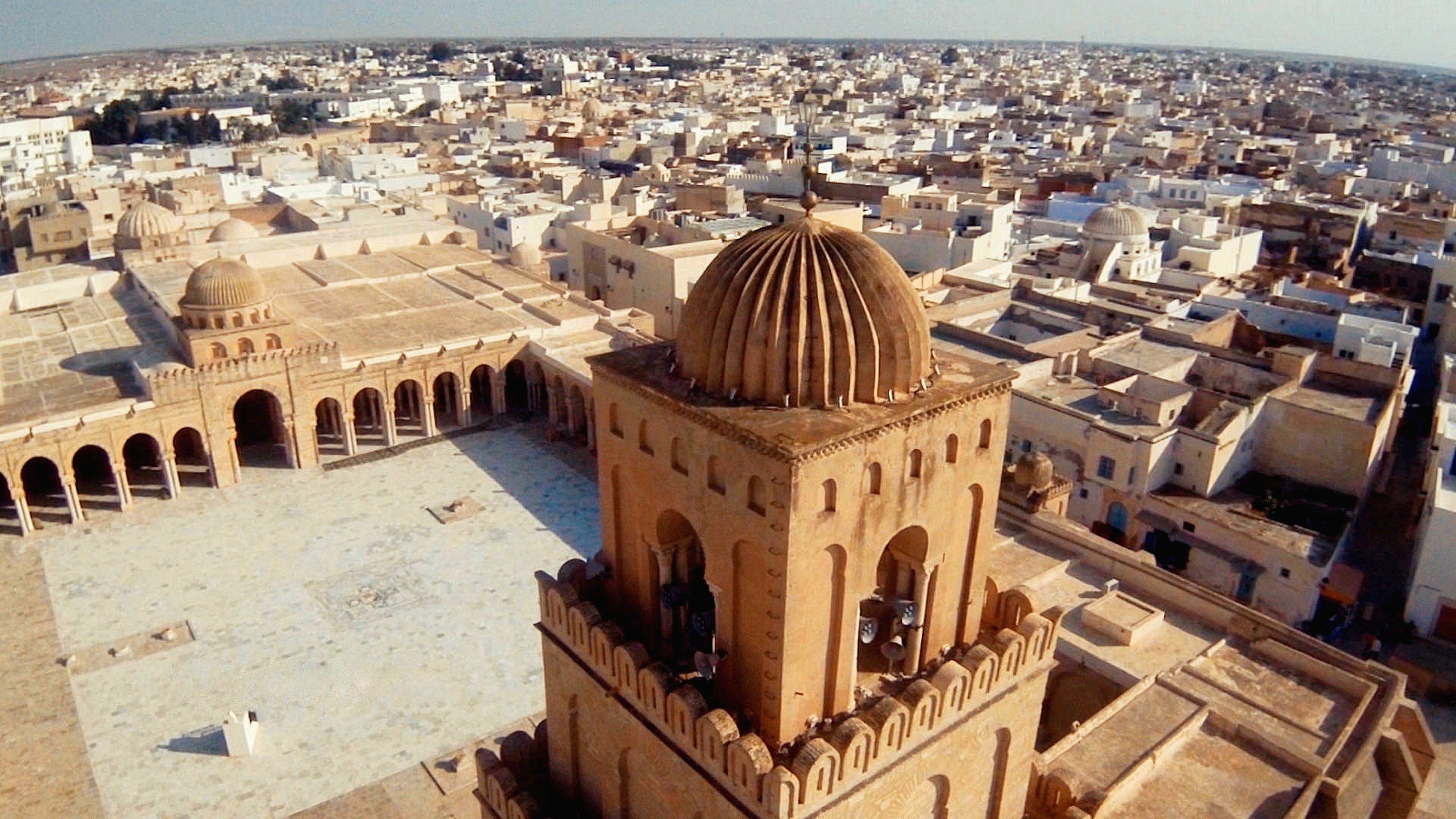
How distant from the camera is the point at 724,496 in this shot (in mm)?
8258

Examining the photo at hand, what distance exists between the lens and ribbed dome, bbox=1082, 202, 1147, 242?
44.1 metres

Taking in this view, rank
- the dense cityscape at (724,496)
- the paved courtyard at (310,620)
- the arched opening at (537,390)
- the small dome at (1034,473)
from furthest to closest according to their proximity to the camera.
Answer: the arched opening at (537,390) < the paved courtyard at (310,620) < the small dome at (1034,473) < the dense cityscape at (724,496)

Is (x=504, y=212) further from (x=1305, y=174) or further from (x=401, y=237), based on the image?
(x=1305, y=174)

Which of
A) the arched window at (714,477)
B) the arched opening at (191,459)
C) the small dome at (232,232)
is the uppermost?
the arched window at (714,477)

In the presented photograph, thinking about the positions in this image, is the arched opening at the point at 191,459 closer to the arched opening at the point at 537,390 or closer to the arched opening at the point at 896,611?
the arched opening at the point at 537,390

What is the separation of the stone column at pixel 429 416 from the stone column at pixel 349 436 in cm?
231

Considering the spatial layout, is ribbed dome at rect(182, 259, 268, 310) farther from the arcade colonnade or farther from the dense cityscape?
the arcade colonnade

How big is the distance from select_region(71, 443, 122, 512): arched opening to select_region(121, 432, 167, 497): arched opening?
1.75ft

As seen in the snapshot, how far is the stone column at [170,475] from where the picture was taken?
97.2 ft

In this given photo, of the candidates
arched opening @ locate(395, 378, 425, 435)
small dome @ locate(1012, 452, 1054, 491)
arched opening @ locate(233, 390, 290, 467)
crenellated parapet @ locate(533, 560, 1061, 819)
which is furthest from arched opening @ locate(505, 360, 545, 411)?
crenellated parapet @ locate(533, 560, 1061, 819)

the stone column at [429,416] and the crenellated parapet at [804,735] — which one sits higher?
the crenellated parapet at [804,735]

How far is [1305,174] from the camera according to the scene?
7544 cm

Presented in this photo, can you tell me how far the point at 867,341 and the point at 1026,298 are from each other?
31.2m

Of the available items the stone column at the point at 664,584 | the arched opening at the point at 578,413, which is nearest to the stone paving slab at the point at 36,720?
the stone column at the point at 664,584
